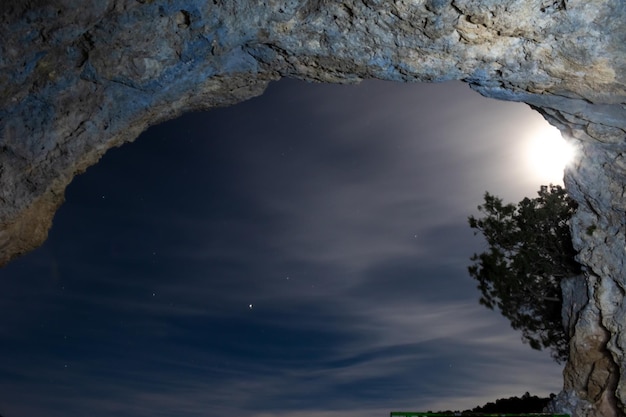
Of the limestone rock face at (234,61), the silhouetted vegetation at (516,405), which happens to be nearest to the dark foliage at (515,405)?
the silhouetted vegetation at (516,405)

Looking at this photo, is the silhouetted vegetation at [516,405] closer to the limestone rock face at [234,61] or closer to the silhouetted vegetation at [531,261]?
the silhouetted vegetation at [531,261]

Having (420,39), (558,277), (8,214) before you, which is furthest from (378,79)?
(558,277)

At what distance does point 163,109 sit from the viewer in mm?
9133

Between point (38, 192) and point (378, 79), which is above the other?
point (378, 79)

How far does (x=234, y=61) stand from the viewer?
862 centimetres

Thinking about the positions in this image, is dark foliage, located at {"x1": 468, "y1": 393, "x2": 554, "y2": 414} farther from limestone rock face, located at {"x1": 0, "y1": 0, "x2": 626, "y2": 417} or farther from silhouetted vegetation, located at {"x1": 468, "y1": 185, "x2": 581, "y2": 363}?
limestone rock face, located at {"x1": 0, "y1": 0, "x2": 626, "y2": 417}

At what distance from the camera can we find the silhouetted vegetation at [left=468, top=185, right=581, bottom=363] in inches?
640

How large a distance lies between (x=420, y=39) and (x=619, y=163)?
5565 mm

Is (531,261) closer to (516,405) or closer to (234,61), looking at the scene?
(516,405)

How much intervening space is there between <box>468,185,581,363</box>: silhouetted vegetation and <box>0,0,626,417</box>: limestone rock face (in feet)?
Result: 20.5

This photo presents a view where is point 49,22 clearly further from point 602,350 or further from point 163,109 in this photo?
point 602,350

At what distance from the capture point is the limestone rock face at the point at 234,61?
7074 millimetres

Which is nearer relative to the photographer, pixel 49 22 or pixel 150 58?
pixel 49 22

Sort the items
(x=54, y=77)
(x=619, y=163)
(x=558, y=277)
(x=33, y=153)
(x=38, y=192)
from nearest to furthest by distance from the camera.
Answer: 1. (x=54, y=77)
2. (x=33, y=153)
3. (x=38, y=192)
4. (x=619, y=163)
5. (x=558, y=277)
